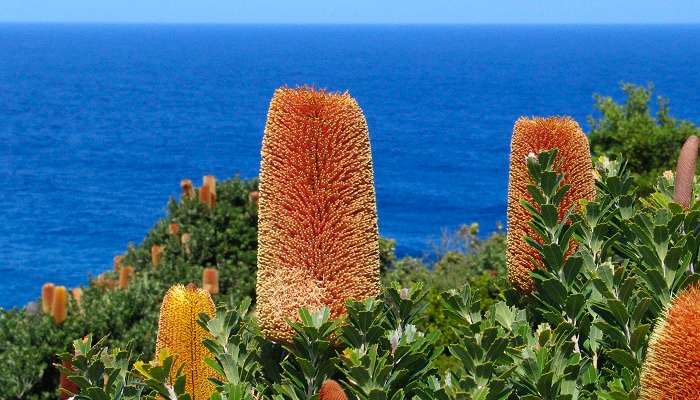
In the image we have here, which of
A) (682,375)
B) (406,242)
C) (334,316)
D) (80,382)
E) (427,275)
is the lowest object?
(406,242)

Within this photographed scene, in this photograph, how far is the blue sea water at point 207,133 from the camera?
5344 cm

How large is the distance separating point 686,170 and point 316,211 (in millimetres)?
1362

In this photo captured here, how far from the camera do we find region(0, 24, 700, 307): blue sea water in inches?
2104

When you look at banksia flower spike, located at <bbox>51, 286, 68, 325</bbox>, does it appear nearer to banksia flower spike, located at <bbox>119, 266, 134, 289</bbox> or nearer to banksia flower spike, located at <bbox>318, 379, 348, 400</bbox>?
banksia flower spike, located at <bbox>119, 266, 134, 289</bbox>

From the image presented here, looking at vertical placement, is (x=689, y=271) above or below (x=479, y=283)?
above

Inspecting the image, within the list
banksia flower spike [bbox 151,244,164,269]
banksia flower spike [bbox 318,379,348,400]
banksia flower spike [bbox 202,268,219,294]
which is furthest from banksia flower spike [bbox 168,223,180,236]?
banksia flower spike [bbox 318,379,348,400]

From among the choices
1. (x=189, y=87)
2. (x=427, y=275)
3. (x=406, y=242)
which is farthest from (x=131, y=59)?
(x=427, y=275)

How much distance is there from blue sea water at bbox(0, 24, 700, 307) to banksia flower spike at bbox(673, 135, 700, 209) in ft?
36.2

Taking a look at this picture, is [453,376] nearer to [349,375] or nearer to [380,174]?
[349,375]

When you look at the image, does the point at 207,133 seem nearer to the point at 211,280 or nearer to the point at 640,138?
the point at 640,138

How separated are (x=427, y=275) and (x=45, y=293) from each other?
820cm

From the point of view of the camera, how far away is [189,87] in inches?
5527

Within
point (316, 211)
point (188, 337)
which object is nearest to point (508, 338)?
point (316, 211)

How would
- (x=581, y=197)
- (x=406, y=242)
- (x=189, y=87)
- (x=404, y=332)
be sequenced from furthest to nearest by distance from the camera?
(x=189, y=87) < (x=406, y=242) < (x=581, y=197) < (x=404, y=332)
